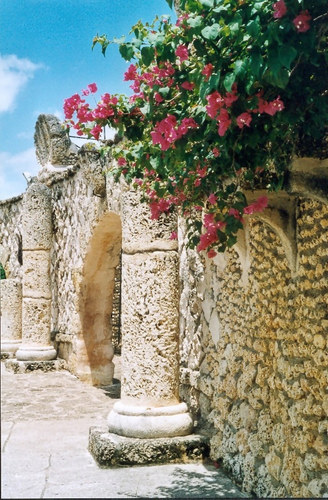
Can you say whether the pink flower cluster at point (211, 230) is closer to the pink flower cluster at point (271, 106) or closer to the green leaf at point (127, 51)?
the pink flower cluster at point (271, 106)

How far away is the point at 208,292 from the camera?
15.8ft

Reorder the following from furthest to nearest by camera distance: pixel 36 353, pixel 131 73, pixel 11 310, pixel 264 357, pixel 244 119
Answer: pixel 11 310, pixel 36 353, pixel 264 357, pixel 131 73, pixel 244 119

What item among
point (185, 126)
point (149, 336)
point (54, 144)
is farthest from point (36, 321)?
point (185, 126)

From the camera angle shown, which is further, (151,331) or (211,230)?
(151,331)

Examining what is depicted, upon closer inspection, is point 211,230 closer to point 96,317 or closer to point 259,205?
point 259,205

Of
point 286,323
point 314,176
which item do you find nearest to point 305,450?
point 286,323

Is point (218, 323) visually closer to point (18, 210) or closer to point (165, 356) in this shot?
point (165, 356)

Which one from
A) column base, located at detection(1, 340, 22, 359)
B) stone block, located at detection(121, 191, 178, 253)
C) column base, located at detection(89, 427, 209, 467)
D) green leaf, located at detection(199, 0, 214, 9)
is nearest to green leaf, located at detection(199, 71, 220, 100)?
green leaf, located at detection(199, 0, 214, 9)

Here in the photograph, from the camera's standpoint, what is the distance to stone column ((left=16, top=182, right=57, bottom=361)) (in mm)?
9828

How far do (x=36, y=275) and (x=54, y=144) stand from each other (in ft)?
7.64

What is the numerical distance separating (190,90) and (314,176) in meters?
0.69

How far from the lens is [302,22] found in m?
2.02

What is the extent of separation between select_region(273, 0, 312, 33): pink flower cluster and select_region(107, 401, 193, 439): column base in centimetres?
334

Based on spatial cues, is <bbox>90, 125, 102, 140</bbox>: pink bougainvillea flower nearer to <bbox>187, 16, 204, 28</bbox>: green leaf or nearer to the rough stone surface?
<bbox>187, 16, 204, 28</bbox>: green leaf
